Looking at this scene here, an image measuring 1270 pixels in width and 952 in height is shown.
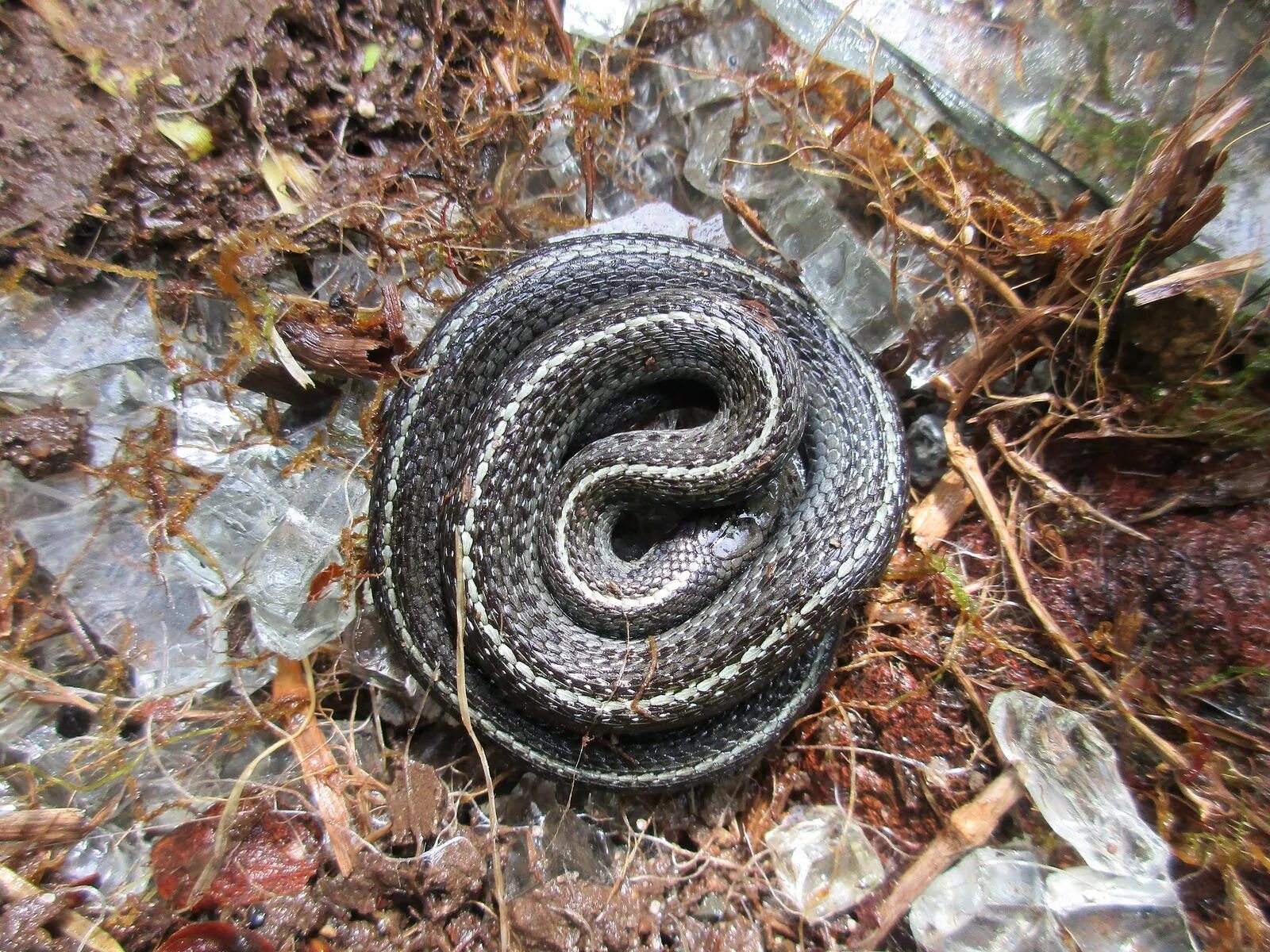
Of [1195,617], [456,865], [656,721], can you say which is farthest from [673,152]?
[456,865]

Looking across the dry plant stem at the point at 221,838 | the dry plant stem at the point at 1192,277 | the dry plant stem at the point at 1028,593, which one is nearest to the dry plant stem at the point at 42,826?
the dry plant stem at the point at 221,838

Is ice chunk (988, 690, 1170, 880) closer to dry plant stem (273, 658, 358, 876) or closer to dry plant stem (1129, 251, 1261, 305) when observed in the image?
dry plant stem (1129, 251, 1261, 305)

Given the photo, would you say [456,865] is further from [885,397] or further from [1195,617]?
[1195,617]

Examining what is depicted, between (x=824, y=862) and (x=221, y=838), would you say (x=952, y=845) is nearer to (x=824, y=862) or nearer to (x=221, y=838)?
(x=824, y=862)

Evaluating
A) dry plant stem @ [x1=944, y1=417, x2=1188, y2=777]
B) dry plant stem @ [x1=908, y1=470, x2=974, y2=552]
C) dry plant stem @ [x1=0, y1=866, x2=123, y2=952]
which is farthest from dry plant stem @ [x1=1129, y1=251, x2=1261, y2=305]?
dry plant stem @ [x1=0, y1=866, x2=123, y2=952]

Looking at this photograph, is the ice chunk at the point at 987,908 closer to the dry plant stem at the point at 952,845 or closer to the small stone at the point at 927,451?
the dry plant stem at the point at 952,845
